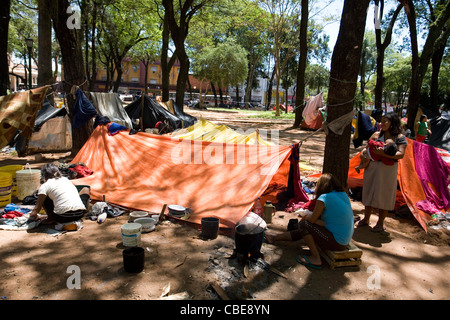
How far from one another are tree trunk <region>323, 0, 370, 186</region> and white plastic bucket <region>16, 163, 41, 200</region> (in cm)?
464

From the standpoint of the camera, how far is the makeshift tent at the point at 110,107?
9.52 m

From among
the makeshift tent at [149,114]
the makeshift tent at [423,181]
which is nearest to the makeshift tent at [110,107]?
the makeshift tent at [149,114]

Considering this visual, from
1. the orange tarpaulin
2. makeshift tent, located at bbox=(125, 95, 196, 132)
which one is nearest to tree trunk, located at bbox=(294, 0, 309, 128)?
makeshift tent, located at bbox=(125, 95, 196, 132)

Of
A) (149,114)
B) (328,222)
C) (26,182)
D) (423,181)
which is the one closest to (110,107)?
(149,114)

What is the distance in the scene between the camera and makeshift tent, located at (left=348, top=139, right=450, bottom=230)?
510 cm

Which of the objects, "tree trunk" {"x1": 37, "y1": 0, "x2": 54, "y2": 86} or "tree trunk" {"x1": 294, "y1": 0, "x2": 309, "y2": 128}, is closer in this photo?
"tree trunk" {"x1": 37, "y1": 0, "x2": 54, "y2": 86}

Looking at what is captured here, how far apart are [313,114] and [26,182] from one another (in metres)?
12.3

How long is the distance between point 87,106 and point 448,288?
7.19 m

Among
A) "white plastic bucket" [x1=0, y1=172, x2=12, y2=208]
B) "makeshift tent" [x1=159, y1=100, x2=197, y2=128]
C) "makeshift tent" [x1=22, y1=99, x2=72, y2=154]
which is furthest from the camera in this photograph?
"makeshift tent" [x1=159, y1=100, x2=197, y2=128]

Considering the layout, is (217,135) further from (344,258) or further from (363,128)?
(344,258)

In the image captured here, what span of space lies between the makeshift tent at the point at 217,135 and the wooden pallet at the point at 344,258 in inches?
163

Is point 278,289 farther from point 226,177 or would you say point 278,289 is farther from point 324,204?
point 226,177

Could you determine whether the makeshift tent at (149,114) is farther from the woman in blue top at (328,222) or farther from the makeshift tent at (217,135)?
the woman in blue top at (328,222)

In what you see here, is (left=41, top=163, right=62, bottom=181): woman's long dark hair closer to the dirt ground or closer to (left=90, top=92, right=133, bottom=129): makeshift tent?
the dirt ground
